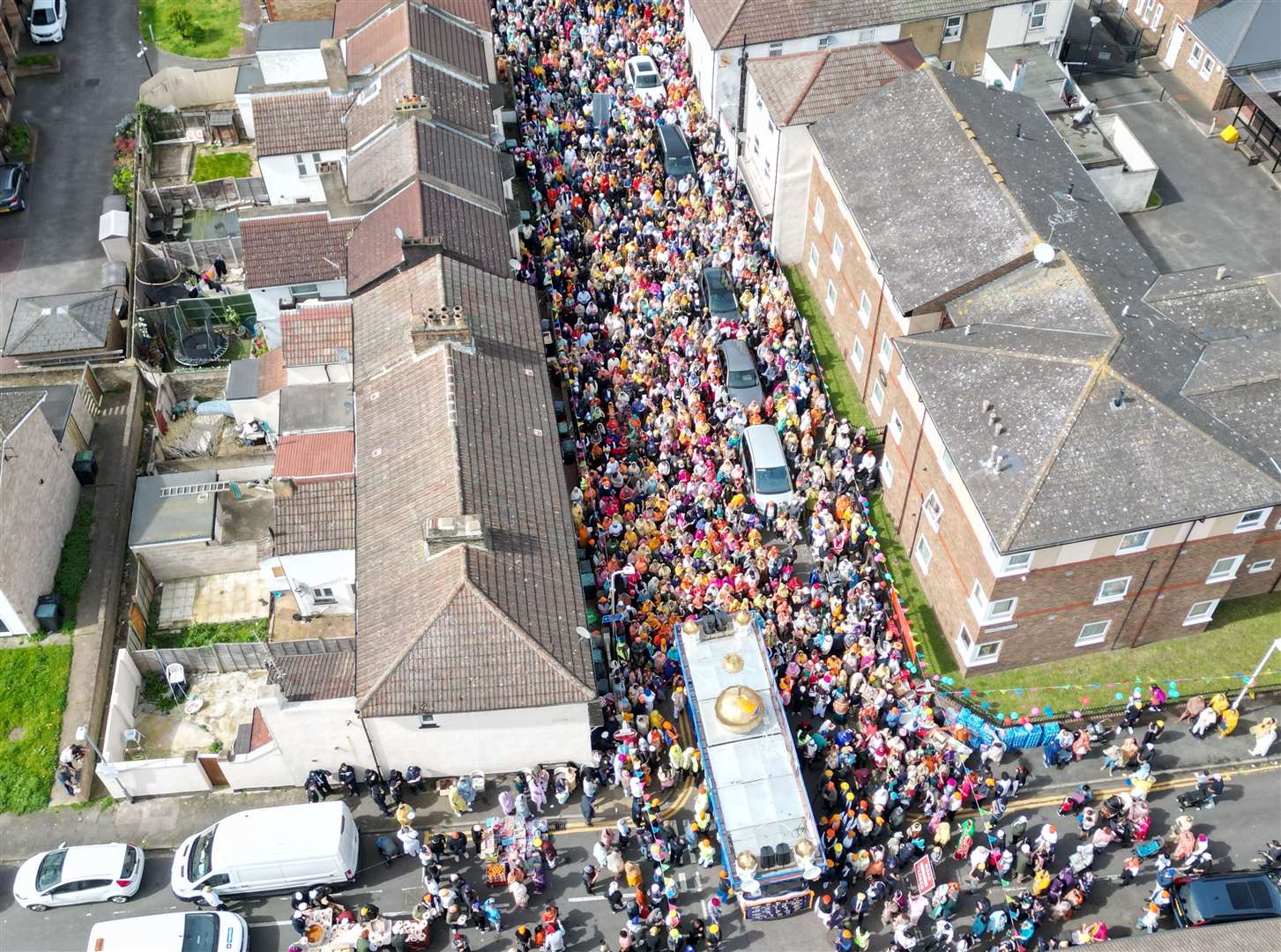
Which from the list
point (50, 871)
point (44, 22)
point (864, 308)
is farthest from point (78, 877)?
point (44, 22)

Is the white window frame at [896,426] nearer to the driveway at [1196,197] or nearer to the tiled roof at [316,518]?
the driveway at [1196,197]

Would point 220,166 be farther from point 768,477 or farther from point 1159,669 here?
point 1159,669

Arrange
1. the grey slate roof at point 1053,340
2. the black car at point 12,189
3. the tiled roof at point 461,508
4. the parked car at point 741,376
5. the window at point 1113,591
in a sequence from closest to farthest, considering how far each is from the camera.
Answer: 1. the tiled roof at point 461,508
2. the grey slate roof at point 1053,340
3. the window at point 1113,591
4. the parked car at point 741,376
5. the black car at point 12,189

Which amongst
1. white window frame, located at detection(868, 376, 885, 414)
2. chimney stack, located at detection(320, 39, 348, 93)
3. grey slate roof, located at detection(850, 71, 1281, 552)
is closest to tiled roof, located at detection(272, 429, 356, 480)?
grey slate roof, located at detection(850, 71, 1281, 552)

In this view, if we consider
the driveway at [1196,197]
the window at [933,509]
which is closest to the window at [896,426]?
the window at [933,509]

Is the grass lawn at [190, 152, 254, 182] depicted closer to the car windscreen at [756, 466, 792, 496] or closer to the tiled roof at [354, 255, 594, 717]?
the tiled roof at [354, 255, 594, 717]

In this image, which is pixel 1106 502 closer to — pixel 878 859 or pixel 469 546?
pixel 878 859
